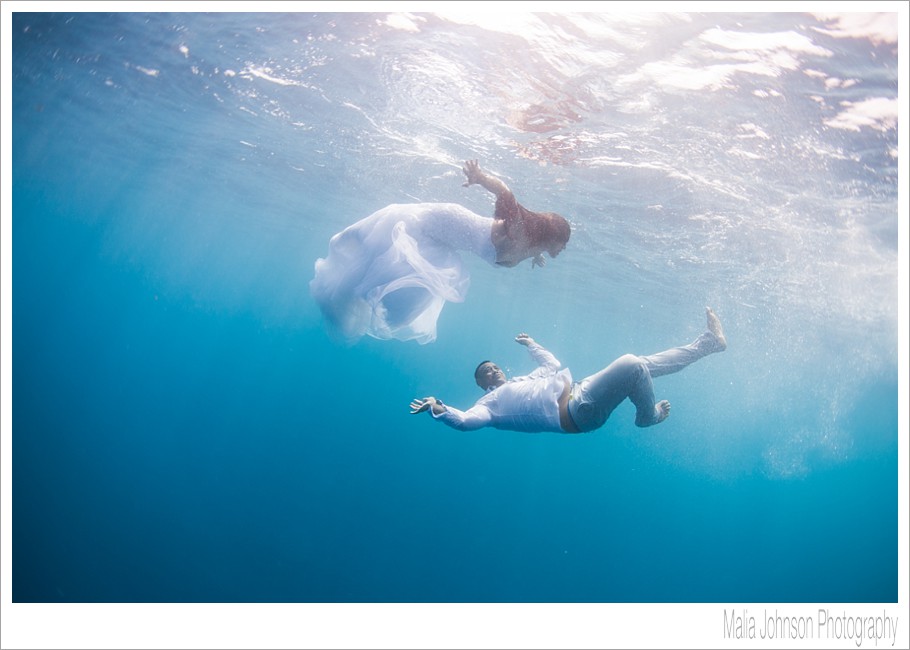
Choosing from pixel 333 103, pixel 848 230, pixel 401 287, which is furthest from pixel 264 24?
A: pixel 848 230

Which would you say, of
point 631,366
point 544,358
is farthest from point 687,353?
point 544,358

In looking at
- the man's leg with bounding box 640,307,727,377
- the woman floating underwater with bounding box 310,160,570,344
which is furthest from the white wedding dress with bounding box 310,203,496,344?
the man's leg with bounding box 640,307,727,377

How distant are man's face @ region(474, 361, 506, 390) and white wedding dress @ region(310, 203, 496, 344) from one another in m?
1.19

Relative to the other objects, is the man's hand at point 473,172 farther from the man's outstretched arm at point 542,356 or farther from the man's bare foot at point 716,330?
the man's bare foot at point 716,330

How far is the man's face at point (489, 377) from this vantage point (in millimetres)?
5966

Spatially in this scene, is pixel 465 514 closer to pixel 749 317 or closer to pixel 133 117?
pixel 749 317

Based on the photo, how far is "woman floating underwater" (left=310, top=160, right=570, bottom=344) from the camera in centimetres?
441

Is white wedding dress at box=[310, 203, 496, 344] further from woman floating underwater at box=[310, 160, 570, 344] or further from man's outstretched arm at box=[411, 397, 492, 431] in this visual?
man's outstretched arm at box=[411, 397, 492, 431]

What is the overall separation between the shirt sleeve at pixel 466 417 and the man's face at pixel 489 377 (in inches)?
32.1

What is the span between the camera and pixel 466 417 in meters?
4.62

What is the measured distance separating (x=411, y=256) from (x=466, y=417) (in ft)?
6.25

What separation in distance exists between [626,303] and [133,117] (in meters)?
26.6

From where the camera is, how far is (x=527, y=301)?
1375 inches

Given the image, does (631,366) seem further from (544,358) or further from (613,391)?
(544,358)
